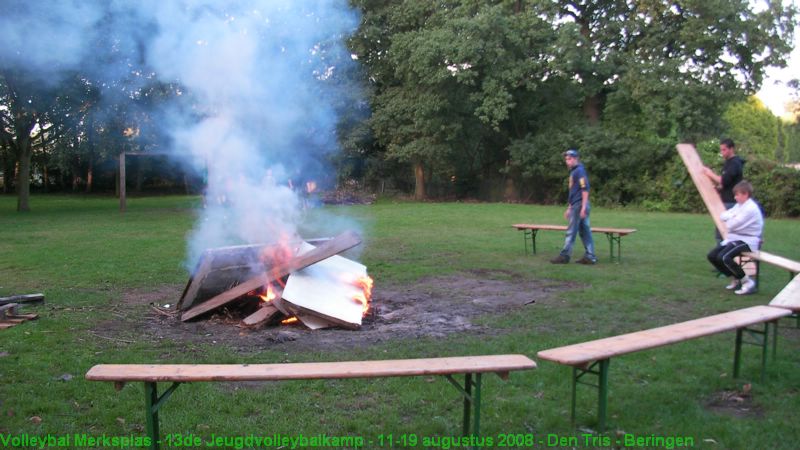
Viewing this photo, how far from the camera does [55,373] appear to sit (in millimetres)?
4902

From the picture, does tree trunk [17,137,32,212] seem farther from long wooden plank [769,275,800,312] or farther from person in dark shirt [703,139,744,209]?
long wooden plank [769,275,800,312]

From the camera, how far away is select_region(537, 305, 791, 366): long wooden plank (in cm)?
368

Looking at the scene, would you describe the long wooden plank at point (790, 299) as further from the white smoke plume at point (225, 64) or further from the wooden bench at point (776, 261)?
the white smoke plume at point (225, 64)

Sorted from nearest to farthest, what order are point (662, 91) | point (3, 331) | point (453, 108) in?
point (3, 331), point (662, 91), point (453, 108)

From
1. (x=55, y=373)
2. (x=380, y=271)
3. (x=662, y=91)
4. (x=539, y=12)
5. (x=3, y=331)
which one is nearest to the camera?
(x=55, y=373)

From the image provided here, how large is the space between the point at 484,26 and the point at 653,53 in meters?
6.94

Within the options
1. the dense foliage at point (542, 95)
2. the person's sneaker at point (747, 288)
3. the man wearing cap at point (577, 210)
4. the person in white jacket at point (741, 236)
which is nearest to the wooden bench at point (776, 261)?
the person in white jacket at point (741, 236)

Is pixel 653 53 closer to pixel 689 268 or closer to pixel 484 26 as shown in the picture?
pixel 484 26

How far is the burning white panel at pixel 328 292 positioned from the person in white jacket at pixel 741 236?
462 centimetres

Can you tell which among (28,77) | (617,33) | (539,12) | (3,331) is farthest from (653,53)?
(3,331)

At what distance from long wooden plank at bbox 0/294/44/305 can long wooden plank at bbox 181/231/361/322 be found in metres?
2.05

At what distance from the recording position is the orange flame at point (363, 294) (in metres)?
6.92

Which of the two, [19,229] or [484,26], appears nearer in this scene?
[19,229]

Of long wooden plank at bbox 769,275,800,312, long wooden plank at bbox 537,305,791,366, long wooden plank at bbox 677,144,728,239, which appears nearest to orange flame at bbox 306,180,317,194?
long wooden plank at bbox 677,144,728,239
